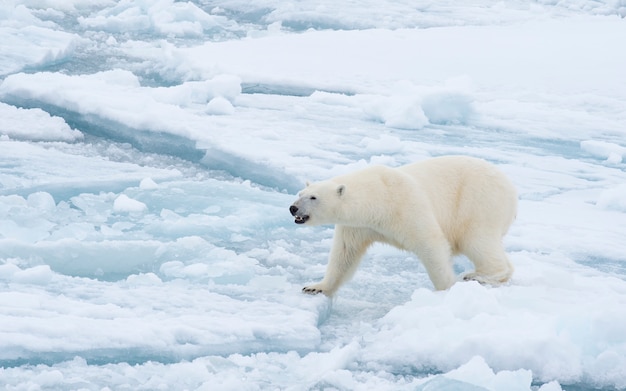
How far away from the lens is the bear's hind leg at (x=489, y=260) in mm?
3828

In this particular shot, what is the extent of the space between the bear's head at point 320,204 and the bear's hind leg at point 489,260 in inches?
26.9

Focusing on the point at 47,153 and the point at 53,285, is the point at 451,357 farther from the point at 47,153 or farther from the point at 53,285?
the point at 47,153

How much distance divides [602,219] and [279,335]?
2766 millimetres

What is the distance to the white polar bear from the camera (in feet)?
11.9

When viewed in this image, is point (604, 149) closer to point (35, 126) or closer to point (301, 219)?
point (301, 219)

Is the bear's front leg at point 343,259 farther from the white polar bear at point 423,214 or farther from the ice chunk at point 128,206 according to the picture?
the ice chunk at point 128,206

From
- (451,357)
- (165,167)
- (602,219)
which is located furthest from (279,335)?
(165,167)

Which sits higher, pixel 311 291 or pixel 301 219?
pixel 301 219

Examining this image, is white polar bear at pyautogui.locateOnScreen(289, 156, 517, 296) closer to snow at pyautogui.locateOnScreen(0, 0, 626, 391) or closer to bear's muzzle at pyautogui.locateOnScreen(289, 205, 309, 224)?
bear's muzzle at pyautogui.locateOnScreen(289, 205, 309, 224)

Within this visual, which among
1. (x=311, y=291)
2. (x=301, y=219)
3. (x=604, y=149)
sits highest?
(x=604, y=149)

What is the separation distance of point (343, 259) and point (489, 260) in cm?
65

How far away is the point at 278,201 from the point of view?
5.23 metres

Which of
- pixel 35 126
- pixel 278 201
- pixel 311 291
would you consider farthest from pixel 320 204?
pixel 35 126

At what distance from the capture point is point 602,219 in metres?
5.21
